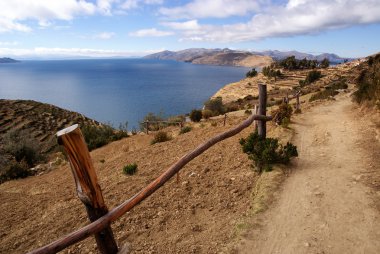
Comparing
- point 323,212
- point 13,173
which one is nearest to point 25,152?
point 13,173

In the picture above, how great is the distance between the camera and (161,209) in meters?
6.68

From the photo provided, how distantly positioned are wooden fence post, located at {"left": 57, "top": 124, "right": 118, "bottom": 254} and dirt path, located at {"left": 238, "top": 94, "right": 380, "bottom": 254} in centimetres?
242

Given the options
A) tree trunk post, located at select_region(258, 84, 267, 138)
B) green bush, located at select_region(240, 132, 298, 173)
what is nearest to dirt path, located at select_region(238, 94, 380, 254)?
green bush, located at select_region(240, 132, 298, 173)

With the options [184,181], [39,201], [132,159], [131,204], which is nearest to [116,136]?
[132,159]

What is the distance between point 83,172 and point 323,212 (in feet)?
14.7

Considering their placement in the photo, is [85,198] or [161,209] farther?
[161,209]

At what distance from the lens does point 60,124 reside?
133 ft

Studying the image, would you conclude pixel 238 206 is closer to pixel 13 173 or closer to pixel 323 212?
pixel 323 212

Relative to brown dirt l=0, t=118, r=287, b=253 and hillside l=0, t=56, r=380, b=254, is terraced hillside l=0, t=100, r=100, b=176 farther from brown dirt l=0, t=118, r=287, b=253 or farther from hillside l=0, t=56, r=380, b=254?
hillside l=0, t=56, r=380, b=254

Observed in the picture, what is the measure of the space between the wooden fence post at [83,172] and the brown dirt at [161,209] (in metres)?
1.06

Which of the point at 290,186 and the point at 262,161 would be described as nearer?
the point at 290,186

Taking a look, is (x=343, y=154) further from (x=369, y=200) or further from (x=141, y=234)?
(x=141, y=234)

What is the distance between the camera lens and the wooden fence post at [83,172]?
10.2 ft

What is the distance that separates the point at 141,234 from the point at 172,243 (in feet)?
2.68
